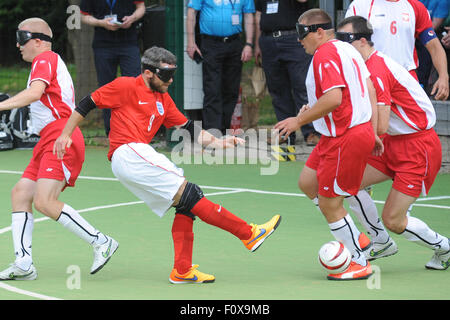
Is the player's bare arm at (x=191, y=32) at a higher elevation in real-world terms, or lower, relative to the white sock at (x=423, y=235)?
lower

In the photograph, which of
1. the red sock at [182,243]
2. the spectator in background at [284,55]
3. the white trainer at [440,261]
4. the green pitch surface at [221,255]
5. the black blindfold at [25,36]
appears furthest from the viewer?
the spectator in background at [284,55]

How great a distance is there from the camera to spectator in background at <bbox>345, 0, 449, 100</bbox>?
27.7 ft

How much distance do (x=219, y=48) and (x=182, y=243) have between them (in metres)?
6.96

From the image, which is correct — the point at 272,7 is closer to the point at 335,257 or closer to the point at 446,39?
the point at 446,39

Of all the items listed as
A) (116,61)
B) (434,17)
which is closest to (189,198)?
(434,17)

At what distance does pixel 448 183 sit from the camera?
36.6 ft

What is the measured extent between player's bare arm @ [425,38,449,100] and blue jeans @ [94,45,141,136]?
558 cm

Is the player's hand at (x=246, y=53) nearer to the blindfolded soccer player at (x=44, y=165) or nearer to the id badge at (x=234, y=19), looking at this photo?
the id badge at (x=234, y=19)

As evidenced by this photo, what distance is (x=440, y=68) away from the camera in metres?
8.26

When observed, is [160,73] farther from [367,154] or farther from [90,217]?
[90,217]

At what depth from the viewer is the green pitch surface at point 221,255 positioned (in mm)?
6219

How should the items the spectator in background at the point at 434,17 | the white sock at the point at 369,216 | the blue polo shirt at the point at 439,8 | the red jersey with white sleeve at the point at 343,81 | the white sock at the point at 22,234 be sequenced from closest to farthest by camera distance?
the red jersey with white sleeve at the point at 343,81, the white sock at the point at 22,234, the white sock at the point at 369,216, the spectator in background at the point at 434,17, the blue polo shirt at the point at 439,8

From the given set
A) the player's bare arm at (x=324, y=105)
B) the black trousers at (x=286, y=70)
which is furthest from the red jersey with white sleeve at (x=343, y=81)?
Result: the black trousers at (x=286, y=70)

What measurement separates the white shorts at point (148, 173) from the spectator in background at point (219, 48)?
6.68m
